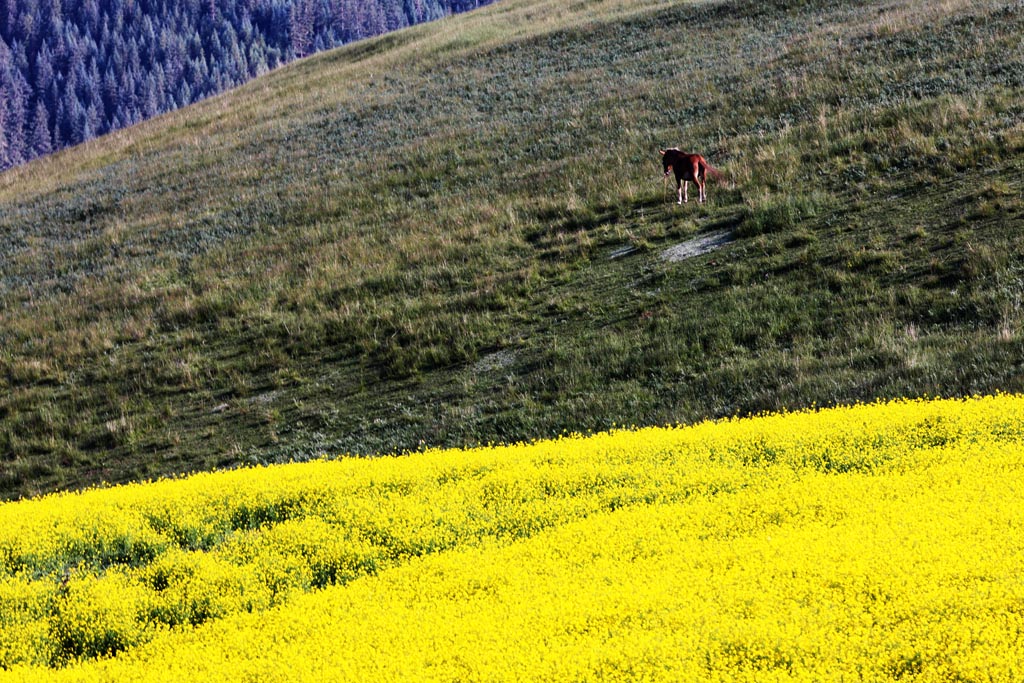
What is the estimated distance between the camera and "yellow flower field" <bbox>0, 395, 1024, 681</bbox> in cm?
607

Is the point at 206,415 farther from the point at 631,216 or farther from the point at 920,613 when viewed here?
the point at 920,613

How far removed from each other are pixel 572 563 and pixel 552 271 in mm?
12762

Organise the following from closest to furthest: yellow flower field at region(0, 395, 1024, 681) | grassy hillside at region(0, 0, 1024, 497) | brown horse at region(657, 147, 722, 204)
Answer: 1. yellow flower field at region(0, 395, 1024, 681)
2. grassy hillside at region(0, 0, 1024, 497)
3. brown horse at region(657, 147, 722, 204)

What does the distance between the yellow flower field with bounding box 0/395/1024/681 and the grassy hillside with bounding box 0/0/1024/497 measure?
10.6ft

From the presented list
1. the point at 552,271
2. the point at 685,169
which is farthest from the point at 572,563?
the point at 685,169

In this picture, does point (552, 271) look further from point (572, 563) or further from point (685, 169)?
point (572, 563)

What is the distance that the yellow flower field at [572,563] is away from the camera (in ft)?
19.9

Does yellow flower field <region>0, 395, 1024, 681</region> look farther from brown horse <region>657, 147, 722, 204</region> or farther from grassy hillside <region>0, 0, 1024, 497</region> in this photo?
brown horse <region>657, 147, 722, 204</region>

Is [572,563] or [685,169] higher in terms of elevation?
[685,169]

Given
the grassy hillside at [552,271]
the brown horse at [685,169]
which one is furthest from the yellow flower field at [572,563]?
the brown horse at [685,169]

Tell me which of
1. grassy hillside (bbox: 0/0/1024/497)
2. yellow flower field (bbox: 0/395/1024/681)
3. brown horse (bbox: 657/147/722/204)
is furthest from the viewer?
brown horse (bbox: 657/147/722/204)

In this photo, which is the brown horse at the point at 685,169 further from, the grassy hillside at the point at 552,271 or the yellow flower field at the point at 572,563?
the yellow flower field at the point at 572,563

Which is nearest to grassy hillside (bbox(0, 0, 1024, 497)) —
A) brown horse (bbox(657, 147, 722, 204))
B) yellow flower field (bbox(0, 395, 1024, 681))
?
brown horse (bbox(657, 147, 722, 204))

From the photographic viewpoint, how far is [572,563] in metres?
8.03
